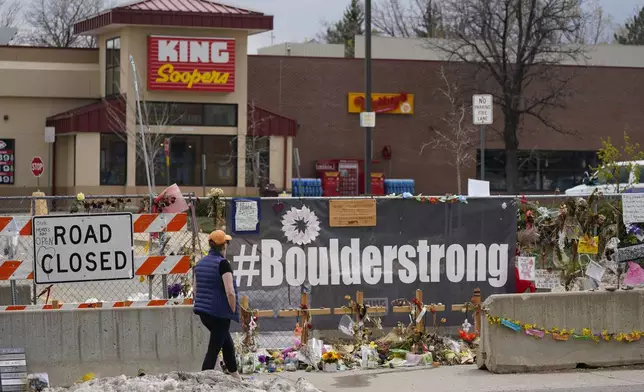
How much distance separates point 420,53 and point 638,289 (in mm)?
41641

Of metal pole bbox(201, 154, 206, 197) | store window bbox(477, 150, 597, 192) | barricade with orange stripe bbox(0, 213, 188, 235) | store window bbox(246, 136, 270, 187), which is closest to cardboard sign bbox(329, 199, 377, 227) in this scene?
barricade with orange stripe bbox(0, 213, 188, 235)

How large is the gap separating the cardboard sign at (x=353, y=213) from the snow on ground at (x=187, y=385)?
282cm

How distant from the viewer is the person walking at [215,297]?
33.2ft

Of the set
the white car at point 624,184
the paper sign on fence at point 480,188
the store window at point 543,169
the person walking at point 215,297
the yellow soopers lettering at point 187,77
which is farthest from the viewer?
the store window at point 543,169

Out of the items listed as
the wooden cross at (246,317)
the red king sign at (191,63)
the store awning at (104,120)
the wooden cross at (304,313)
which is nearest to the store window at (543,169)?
the store awning at (104,120)

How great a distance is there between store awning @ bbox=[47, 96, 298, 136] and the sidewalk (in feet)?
95.5

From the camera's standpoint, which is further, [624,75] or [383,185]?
→ [624,75]

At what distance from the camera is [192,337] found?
10875mm

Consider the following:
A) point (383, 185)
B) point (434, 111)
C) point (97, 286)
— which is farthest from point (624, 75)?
point (97, 286)

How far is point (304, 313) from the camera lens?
469 inches

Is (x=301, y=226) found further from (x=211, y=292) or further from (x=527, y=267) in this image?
(x=527, y=267)

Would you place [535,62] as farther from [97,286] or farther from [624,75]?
[97,286]

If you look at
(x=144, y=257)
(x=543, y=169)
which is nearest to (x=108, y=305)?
(x=144, y=257)

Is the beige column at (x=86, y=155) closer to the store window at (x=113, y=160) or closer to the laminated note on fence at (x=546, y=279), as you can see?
the store window at (x=113, y=160)
